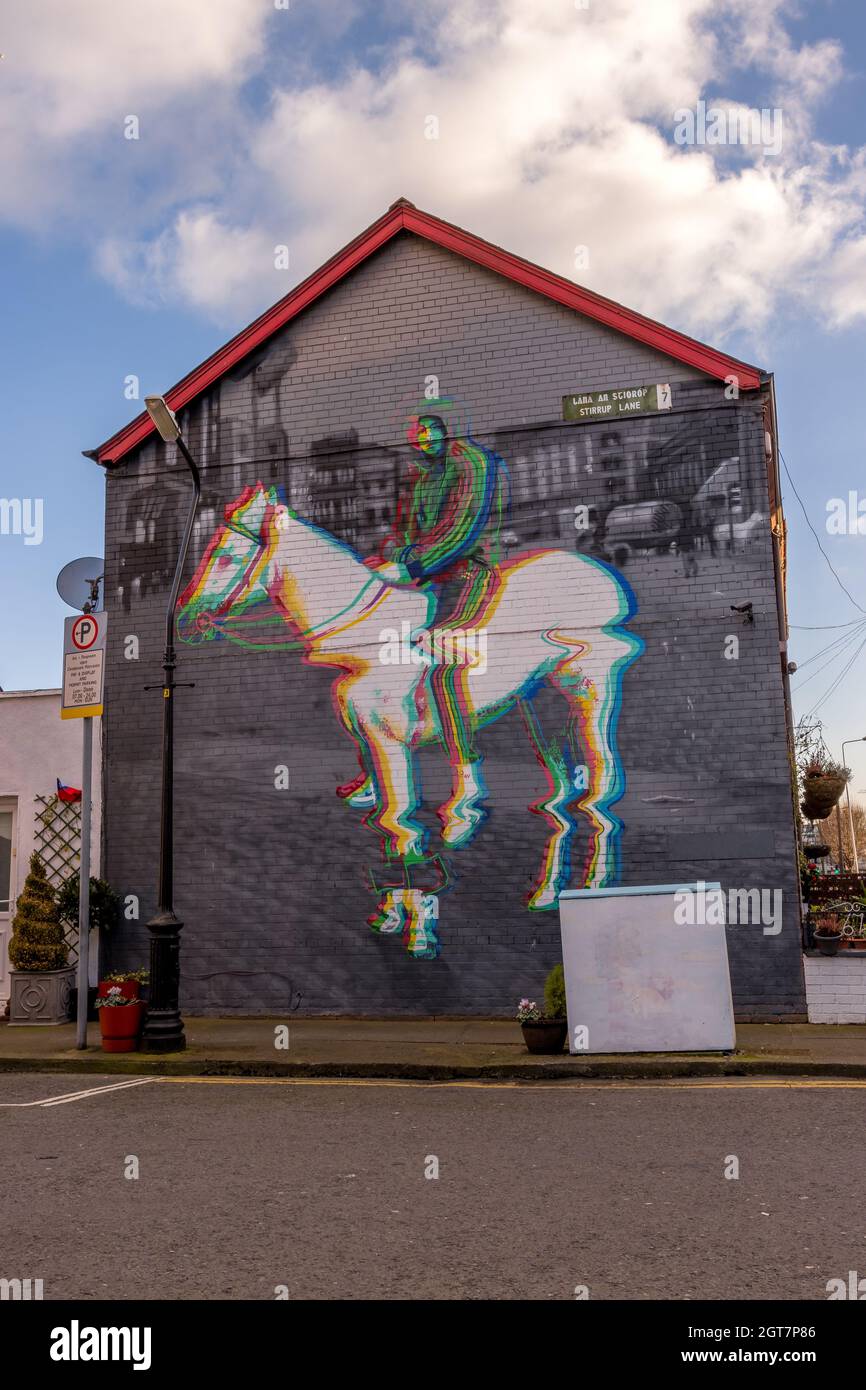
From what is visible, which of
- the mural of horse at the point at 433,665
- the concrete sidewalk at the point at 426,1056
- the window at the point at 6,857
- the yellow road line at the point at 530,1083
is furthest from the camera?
the window at the point at 6,857

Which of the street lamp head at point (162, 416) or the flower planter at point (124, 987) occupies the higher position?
the street lamp head at point (162, 416)

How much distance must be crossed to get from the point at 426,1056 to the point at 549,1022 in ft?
3.99

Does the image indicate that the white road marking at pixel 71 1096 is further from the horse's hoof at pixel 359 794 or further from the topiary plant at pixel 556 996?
the horse's hoof at pixel 359 794

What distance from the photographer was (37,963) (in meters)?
13.9

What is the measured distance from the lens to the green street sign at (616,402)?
14297 mm

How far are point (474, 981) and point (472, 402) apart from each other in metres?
7.24

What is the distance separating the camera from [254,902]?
14.5 meters

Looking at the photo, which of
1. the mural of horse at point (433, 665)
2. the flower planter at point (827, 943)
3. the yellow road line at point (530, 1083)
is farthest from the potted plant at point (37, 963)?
the flower planter at point (827, 943)

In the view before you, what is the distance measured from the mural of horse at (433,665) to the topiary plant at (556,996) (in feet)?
7.39

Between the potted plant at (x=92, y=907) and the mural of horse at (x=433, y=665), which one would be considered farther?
the potted plant at (x=92, y=907)

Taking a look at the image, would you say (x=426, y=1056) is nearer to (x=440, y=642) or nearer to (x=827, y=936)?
(x=827, y=936)

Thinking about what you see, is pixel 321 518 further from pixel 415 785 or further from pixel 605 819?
pixel 605 819
